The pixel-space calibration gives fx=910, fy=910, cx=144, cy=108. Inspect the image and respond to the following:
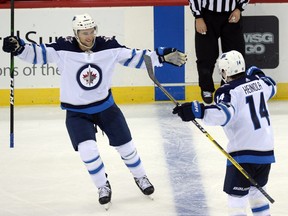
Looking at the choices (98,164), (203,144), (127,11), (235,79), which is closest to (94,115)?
(98,164)

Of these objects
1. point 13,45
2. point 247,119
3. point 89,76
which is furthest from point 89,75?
point 247,119

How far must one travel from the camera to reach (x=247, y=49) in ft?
26.1

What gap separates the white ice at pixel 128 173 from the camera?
4.86 m

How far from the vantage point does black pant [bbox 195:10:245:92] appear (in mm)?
7414

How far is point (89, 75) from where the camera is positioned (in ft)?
16.1

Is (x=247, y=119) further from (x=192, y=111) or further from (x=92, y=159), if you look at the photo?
(x=92, y=159)

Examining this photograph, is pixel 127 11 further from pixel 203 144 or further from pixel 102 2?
pixel 203 144

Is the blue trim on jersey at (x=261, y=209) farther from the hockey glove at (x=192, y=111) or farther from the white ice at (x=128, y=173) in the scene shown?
the hockey glove at (x=192, y=111)

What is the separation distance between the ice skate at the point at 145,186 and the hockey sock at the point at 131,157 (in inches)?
1.2

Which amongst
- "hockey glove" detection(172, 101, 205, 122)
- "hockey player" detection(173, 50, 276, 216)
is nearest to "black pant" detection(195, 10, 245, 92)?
"hockey player" detection(173, 50, 276, 216)

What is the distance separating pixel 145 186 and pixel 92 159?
1.23ft

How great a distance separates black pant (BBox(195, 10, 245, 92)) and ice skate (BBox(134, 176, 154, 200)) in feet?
8.41

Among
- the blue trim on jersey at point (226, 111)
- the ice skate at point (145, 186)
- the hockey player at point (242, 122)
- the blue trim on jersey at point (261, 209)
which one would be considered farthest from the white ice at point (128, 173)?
the blue trim on jersey at point (226, 111)

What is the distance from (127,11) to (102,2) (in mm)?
228
